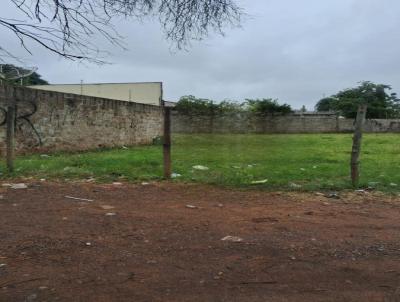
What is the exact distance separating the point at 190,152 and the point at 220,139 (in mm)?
1046


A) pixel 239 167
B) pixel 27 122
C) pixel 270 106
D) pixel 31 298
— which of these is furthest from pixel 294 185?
pixel 270 106

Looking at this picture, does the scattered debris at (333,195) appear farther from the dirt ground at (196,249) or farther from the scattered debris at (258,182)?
the scattered debris at (258,182)

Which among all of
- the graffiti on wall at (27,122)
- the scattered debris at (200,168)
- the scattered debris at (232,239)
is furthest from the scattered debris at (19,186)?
the graffiti on wall at (27,122)

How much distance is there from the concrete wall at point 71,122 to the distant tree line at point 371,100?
36876 millimetres

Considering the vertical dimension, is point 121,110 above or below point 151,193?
above

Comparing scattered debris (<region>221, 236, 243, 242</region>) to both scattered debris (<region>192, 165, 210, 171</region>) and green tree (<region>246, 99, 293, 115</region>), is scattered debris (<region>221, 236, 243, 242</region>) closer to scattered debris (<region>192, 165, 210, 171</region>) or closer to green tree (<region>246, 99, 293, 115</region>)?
scattered debris (<region>192, 165, 210, 171</region>)

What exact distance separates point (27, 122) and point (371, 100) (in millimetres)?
50404

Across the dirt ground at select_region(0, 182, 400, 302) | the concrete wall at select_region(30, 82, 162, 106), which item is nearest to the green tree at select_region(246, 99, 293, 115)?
the concrete wall at select_region(30, 82, 162, 106)

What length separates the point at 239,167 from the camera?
39.0 ft

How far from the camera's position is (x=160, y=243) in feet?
17.1

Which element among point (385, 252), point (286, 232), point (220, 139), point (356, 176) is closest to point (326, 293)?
point (385, 252)

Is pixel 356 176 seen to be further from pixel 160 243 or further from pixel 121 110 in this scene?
pixel 121 110

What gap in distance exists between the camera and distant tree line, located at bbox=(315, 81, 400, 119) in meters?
56.7

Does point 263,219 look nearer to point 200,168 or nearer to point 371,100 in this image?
point 200,168
